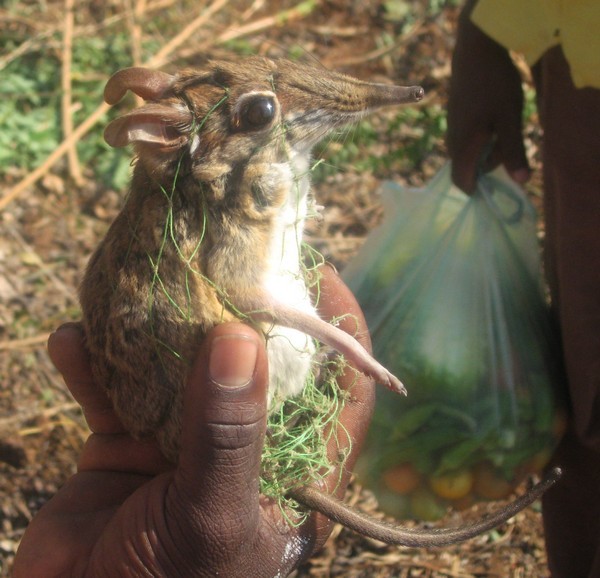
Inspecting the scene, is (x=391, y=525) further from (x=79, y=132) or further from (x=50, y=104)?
(x=50, y=104)

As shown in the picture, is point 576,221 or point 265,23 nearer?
point 576,221

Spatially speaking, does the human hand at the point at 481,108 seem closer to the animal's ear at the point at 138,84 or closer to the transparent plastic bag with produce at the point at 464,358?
the transparent plastic bag with produce at the point at 464,358

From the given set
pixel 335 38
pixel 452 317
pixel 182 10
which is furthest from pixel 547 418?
pixel 182 10

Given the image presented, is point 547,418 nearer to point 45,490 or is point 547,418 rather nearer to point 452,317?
point 452,317

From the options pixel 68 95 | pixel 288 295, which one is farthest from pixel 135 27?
pixel 288 295

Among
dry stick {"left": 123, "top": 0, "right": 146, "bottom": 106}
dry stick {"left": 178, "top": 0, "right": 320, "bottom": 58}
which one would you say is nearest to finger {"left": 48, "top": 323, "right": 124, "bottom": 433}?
dry stick {"left": 123, "top": 0, "right": 146, "bottom": 106}

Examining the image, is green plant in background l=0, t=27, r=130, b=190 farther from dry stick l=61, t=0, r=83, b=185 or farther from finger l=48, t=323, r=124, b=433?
finger l=48, t=323, r=124, b=433

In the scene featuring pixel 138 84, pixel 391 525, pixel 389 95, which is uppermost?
pixel 138 84

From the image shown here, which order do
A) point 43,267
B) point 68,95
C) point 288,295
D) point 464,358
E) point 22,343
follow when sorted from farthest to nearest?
point 68,95
point 43,267
point 22,343
point 464,358
point 288,295
